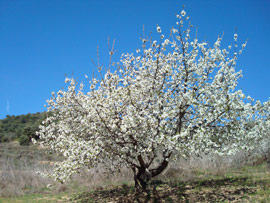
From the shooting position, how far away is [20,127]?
5109 cm

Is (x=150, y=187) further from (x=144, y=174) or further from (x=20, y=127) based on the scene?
(x=20, y=127)

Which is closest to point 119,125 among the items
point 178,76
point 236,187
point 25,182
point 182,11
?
point 178,76

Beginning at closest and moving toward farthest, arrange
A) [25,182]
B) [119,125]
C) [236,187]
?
[119,125] < [236,187] < [25,182]

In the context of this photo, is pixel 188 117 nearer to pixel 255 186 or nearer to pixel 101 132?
pixel 101 132

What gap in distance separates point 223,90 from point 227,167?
35.6ft

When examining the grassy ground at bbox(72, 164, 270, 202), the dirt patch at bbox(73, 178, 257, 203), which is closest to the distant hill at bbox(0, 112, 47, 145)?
the dirt patch at bbox(73, 178, 257, 203)

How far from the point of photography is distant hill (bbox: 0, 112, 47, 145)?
132ft

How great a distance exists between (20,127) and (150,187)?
45.9 meters

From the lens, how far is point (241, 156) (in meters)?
19.5

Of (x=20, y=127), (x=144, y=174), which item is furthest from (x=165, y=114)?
(x=20, y=127)

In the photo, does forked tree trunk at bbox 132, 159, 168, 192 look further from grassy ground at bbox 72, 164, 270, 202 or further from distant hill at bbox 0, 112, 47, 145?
distant hill at bbox 0, 112, 47, 145

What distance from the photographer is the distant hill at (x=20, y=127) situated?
40131 mm

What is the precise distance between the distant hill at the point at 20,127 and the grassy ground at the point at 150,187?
22.5m

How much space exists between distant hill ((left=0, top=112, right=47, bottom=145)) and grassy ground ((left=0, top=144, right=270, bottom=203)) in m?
22.5
